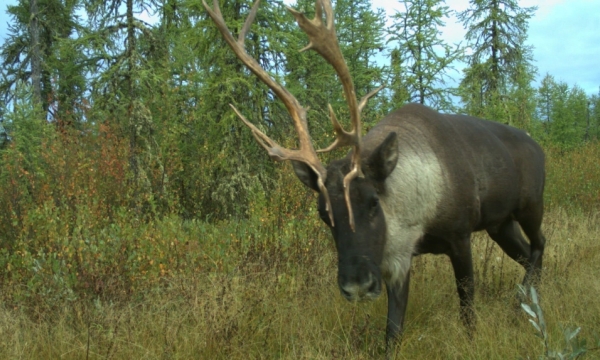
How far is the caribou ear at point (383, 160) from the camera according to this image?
12.3ft

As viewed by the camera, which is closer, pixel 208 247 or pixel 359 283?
pixel 359 283

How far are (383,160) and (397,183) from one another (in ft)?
1.06

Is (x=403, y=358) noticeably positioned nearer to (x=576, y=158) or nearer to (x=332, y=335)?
(x=332, y=335)

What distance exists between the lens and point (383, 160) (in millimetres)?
3770

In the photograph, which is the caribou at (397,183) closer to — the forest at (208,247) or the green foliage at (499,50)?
the forest at (208,247)

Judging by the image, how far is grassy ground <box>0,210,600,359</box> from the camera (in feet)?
12.4

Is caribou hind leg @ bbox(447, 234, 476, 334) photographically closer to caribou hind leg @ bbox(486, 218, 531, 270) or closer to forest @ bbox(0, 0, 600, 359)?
forest @ bbox(0, 0, 600, 359)

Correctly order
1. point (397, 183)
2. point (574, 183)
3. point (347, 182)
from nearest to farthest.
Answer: point (347, 182) < point (397, 183) < point (574, 183)

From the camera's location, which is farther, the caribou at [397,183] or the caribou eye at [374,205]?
the caribou eye at [374,205]

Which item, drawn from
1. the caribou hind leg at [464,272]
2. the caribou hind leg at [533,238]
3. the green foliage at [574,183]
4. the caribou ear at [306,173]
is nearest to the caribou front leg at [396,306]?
the caribou hind leg at [464,272]

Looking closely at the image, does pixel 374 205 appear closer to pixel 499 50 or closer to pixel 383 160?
pixel 383 160

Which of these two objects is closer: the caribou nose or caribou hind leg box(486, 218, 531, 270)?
the caribou nose

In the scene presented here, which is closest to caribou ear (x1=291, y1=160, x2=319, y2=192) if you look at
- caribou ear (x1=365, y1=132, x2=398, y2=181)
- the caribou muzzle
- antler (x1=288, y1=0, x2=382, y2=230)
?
antler (x1=288, y1=0, x2=382, y2=230)

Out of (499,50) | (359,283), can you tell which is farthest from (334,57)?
(499,50)
